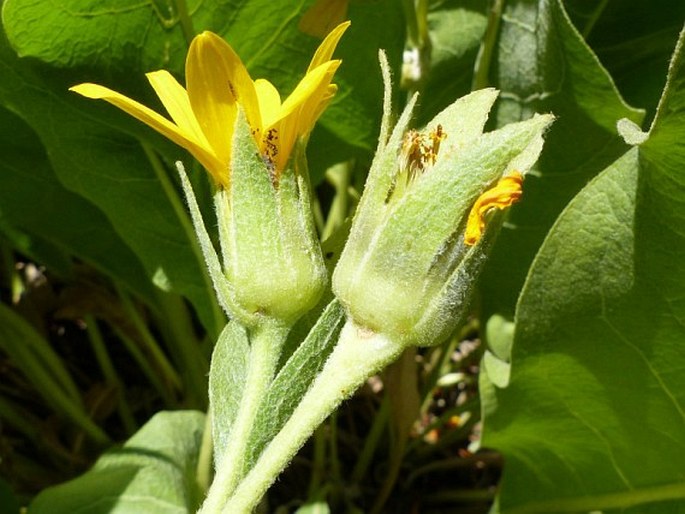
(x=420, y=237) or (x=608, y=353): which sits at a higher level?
(x=420, y=237)

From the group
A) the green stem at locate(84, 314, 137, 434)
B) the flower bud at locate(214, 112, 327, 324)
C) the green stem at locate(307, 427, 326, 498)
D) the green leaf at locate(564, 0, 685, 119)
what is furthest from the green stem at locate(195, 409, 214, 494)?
the green leaf at locate(564, 0, 685, 119)

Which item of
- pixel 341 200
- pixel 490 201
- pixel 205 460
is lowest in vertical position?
pixel 205 460

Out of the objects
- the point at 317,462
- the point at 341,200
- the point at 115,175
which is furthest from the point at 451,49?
the point at 317,462

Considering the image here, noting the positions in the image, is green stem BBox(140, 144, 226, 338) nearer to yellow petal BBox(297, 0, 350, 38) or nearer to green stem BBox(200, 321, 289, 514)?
yellow petal BBox(297, 0, 350, 38)

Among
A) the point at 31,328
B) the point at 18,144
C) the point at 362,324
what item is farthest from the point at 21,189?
the point at 362,324

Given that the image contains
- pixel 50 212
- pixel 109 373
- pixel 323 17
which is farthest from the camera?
pixel 109 373

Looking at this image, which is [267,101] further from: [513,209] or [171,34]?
[513,209]

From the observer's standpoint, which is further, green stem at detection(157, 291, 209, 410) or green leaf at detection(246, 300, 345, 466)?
green stem at detection(157, 291, 209, 410)
